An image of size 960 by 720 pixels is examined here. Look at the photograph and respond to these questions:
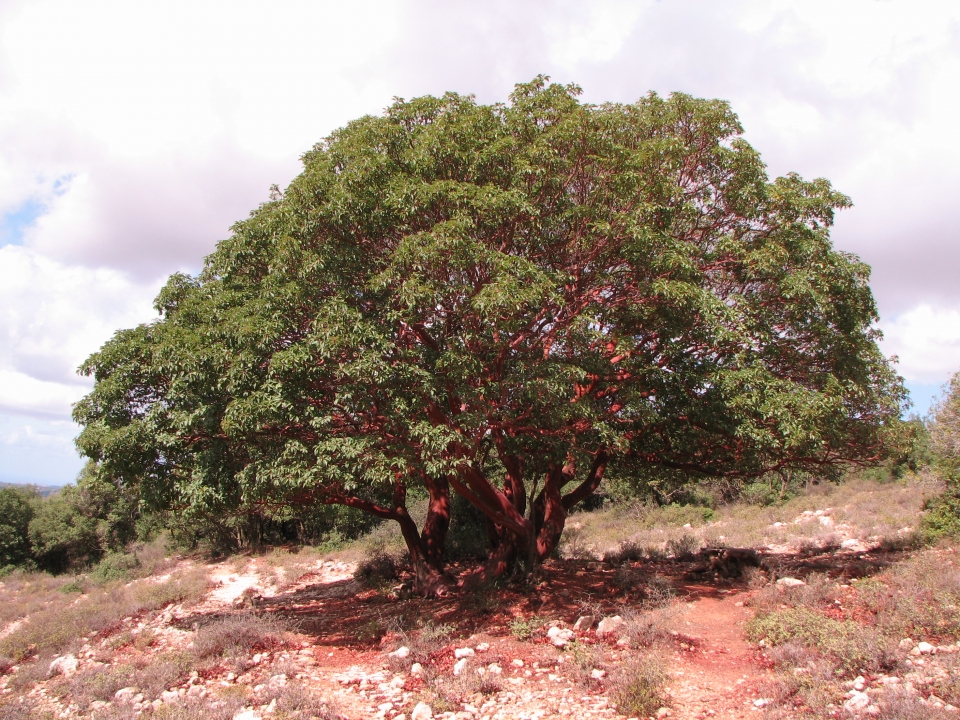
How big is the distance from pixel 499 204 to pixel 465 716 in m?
6.09

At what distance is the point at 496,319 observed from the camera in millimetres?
7812

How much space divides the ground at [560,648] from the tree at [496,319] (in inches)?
85.3

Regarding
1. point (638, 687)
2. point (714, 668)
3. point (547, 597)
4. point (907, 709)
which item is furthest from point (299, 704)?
point (907, 709)

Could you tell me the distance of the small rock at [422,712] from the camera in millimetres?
6449

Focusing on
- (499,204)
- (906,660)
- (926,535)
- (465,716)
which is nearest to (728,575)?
(926,535)

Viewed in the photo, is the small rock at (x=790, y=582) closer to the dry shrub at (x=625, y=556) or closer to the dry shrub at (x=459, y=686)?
the dry shrub at (x=625, y=556)

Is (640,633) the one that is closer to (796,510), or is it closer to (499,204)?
(499,204)

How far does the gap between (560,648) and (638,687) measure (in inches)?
72.1

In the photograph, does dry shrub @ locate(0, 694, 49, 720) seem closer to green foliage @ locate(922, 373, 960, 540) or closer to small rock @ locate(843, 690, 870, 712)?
small rock @ locate(843, 690, 870, 712)

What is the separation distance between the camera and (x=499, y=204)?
26.9 feet

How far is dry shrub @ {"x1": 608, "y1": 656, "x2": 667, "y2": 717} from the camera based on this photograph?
6.22 meters

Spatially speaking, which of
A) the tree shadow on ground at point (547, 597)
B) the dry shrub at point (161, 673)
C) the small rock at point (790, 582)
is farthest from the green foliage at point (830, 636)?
the dry shrub at point (161, 673)

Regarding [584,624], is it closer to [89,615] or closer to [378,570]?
[378,570]

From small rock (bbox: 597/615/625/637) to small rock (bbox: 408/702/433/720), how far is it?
113 inches
